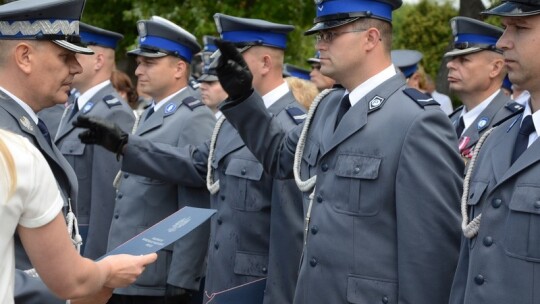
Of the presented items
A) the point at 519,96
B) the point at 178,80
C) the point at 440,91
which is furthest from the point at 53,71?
the point at 440,91

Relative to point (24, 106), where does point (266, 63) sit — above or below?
below

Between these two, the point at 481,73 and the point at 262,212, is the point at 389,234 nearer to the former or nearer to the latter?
the point at 262,212

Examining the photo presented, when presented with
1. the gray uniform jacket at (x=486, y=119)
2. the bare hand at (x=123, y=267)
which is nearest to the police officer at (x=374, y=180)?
the bare hand at (x=123, y=267)

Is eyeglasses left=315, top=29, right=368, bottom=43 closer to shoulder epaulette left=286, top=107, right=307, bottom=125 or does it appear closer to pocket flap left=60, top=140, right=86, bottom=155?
shoulder epaulette left=286, top=107, right=307, bottom=125

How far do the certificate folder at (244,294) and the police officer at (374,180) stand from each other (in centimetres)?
109

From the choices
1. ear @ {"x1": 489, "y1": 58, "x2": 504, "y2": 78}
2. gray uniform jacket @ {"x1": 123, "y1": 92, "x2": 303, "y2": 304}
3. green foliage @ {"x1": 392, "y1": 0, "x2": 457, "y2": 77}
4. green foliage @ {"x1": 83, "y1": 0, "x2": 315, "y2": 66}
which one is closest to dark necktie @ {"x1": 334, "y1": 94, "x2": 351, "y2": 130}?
gray uniform jacket @ {"x1": 123, "y1": 92, "x2": 303, "y2": 304}

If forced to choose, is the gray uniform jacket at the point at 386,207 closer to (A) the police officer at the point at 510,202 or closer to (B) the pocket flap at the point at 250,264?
(A) the police officer at the point at 510,202

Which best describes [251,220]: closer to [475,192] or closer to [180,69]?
[180,69]

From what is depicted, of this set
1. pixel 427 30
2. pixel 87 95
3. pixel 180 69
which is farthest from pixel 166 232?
pixel 427 30

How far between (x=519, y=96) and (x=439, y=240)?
3428 millimetres

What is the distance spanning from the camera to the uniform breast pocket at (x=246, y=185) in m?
5.51

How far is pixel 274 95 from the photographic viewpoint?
579 centimetres

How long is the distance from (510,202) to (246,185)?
2325 mm

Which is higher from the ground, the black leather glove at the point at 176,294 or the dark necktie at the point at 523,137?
the dark necktie at the point at 523,137
